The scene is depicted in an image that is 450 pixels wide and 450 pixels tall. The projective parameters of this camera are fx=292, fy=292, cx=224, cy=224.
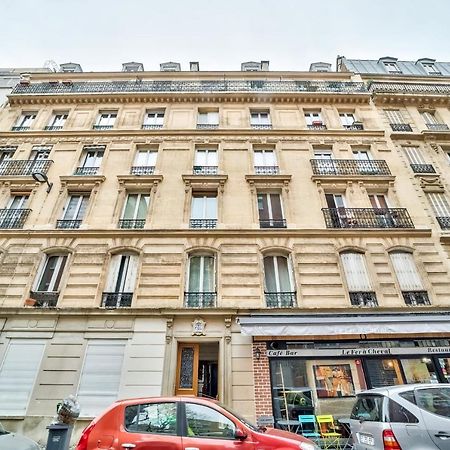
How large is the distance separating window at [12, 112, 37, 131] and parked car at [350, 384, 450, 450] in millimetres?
18022

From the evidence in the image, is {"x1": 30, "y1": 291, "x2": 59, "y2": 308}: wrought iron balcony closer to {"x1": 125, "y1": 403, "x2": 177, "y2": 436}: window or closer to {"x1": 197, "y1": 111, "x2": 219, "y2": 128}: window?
{"x1": 125, "y1": 403, "x2": 177, "y2": 436}: window

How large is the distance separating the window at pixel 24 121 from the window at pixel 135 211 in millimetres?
7940

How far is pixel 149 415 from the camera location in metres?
4.18

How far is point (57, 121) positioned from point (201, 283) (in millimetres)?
12497

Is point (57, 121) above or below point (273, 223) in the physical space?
above

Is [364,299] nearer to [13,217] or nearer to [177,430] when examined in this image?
[177,430]

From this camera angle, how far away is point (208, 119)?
15.8 meters

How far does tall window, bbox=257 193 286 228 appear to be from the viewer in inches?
447

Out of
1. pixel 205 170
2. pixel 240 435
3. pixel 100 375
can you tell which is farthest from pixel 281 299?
pixel 205 170

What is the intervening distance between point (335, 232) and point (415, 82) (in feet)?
45.9

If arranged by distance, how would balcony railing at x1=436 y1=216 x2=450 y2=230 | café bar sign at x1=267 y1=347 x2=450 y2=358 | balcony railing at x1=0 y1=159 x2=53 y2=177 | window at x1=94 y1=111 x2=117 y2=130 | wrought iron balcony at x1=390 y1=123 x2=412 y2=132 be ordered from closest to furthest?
1. café bar sign at x1=267 y1=347 x2=450 y2=358
2. balcony railing at x1=436 y1=216 x2=450 y2=230
3. balcony railing at x1=0 y1=159 x2=53 y2=177
4. window at x1=94 y1=111 x2=117 y2=130
5. wrought iron balcony at x1=390 y1=123 x2=412 y2=132

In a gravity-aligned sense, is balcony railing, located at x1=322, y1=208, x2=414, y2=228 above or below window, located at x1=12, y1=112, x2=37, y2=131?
below

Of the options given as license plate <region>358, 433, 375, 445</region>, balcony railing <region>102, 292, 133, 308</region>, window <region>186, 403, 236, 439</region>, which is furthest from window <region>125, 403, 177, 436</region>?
balcony railing <region>102, 292, 133, 308</region>

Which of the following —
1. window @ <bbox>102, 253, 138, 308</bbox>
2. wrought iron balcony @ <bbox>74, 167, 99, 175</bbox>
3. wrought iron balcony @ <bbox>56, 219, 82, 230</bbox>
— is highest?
wrought iron balcony @ <bbox>74, 167, 99, 175</bbox>
